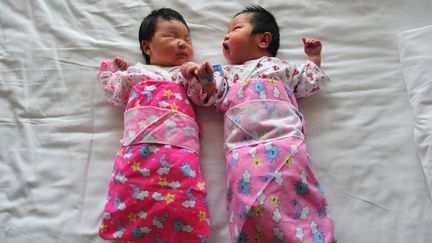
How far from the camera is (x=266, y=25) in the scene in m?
1.29

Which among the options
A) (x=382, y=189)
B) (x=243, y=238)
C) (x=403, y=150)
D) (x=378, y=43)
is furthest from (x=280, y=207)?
(x=378, y=43)

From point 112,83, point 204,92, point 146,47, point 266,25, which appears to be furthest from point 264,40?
point 112,83

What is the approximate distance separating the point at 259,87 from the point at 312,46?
265mm

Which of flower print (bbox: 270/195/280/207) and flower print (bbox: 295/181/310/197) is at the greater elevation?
flower print (bbox: 295/181/310/197)

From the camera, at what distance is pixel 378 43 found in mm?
1325

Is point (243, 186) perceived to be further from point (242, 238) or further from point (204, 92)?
point (204, 92)

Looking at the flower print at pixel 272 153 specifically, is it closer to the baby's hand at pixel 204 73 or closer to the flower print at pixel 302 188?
the flower print at pixel 302 188

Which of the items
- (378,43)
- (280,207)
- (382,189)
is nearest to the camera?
(280,207)

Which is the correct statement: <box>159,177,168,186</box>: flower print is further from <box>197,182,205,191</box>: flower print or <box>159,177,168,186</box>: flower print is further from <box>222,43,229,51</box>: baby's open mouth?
<box>222,43,229,51</box>: baby's open mouth

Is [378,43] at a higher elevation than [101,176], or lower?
higher

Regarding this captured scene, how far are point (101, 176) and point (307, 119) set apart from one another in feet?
2.12

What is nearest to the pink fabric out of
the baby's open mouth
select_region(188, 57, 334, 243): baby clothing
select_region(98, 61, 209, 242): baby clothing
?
select_region(188, 57, 334, 243): baby clothing

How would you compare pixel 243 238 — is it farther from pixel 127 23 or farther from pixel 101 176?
pixel 127 23

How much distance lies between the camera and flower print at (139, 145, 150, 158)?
107 centimetres
